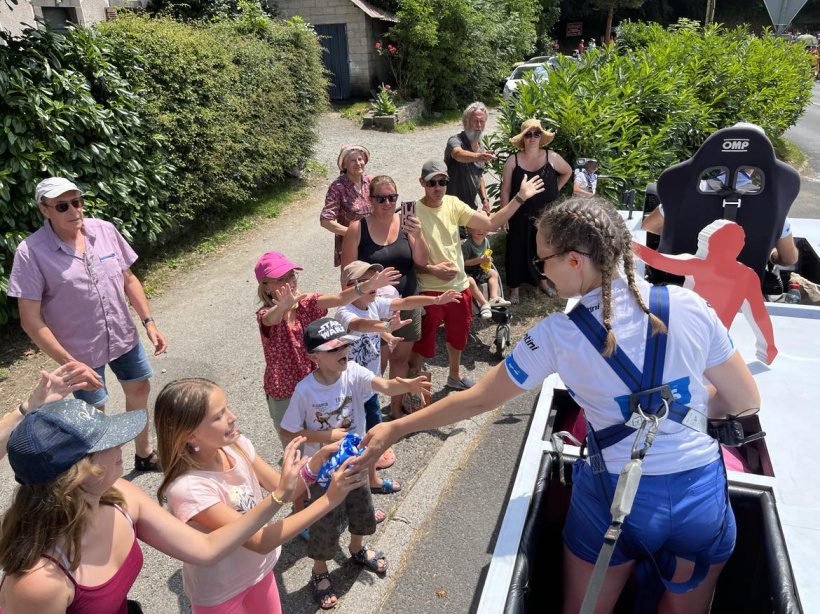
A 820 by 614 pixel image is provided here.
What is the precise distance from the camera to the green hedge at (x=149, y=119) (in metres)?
5.89

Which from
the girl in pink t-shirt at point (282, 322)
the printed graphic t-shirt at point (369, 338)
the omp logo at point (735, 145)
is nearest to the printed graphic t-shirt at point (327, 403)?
the girl in pink t-shirt at point (282, 322)

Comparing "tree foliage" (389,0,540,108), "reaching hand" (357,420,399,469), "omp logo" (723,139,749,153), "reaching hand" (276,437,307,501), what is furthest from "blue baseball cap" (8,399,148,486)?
"tree foliage" (389,0,540,108)

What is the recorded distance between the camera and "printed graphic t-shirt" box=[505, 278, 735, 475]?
194 centimetres

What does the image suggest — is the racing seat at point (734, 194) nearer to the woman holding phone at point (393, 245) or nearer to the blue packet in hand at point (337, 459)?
the woman holding phone at point (393, 245)

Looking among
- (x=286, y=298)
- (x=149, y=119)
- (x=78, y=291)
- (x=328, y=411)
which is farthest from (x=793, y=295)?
(x=149, y=119)

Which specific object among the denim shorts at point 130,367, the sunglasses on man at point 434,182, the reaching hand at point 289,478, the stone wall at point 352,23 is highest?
the stone wall at point 352,23

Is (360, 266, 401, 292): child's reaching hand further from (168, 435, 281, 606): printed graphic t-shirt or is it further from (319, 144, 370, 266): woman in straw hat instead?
(319, 144, 370, 266): woman in straw hat

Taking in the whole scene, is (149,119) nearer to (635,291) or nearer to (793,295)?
(793,295)

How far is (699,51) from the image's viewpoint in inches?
468

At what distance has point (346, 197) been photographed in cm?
561

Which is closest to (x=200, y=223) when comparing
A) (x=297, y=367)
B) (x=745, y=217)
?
(x=297, y=367)

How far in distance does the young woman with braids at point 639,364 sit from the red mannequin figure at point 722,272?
1.09 m

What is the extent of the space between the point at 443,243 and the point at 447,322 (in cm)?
66

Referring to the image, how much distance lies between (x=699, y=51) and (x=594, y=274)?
12001 mm
